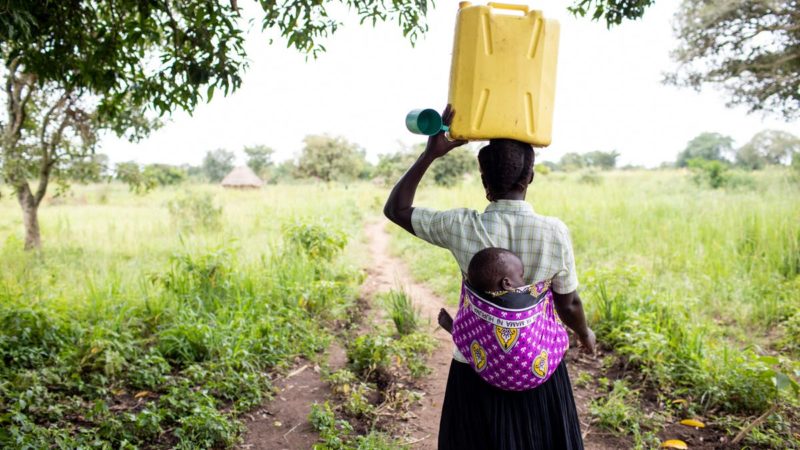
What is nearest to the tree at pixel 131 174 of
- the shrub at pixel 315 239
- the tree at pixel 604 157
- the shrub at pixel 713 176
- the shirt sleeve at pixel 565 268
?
the shrub at pixel 315 239

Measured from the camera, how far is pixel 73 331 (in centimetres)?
365

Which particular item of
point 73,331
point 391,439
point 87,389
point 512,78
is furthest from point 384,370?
point 512,78

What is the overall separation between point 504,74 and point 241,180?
1076 inches

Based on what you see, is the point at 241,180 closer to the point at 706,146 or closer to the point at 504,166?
the point at 504,166

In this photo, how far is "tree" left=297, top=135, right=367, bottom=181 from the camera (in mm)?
33000


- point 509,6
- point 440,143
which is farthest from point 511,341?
point 509,6

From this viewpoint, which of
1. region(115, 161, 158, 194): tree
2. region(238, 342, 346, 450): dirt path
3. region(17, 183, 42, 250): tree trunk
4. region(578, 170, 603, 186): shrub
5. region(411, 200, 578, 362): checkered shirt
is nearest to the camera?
region(411, 200, 578, 362): checkered shirt

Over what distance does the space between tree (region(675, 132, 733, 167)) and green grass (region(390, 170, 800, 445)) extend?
30.1 meters

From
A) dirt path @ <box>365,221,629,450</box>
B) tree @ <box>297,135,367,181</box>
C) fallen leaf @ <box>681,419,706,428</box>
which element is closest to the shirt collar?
dirt path @ <box>365,221,629,450</box>

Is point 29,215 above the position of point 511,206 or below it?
below

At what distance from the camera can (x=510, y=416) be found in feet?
5.48

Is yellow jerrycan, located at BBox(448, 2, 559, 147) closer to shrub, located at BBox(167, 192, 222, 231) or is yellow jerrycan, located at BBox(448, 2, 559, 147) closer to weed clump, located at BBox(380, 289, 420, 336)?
weed clump, located at BBox(380, 289, 420, 336)

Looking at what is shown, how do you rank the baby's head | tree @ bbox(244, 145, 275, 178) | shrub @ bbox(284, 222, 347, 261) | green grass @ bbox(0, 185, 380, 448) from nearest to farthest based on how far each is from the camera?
1. the baby's head
2. green grass @ bbox(0, 185, 380, 448)
3. shrub @ bbox(284, 222, 347, 261)
4. tree @ bbox(244, 145, 275, 178)

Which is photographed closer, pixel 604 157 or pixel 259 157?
pixel 604 157
